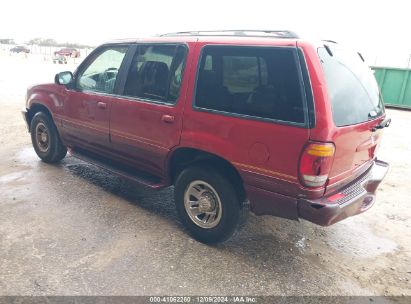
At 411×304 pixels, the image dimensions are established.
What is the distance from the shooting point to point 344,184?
9.77 ft

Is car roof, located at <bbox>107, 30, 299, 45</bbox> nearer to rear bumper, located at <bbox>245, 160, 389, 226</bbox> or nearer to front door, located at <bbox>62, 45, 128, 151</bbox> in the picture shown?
front door, located at <bbox>62, 45, 128, 151</bbox>

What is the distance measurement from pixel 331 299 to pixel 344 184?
0.97 metres

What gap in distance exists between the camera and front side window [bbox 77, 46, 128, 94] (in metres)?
4.04

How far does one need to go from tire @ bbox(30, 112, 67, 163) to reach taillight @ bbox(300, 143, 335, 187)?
153 inches

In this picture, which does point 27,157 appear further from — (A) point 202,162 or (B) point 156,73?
(A) point 202,162

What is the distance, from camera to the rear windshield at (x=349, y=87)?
266 centimetres

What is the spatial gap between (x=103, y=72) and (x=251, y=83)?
7.32 ft

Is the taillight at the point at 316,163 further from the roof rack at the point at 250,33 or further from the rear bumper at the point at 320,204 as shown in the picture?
the roof rack at the point at 250,33

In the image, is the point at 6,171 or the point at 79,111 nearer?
the point at 79,111

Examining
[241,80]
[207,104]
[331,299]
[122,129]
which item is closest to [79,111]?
[122,129]

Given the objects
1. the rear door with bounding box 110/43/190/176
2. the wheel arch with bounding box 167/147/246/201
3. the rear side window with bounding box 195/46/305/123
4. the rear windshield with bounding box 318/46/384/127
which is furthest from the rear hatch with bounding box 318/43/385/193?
the rear door with bounding box 110/43/190/176

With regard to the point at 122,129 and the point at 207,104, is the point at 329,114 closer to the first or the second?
the point at 207,104

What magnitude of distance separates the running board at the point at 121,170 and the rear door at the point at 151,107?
10 centimetres

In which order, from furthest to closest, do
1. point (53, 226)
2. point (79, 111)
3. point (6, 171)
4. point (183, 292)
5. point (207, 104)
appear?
point (6, 171) < point (79, 111) < point (53, 226) < point (207, 104) < point (183, 292)
